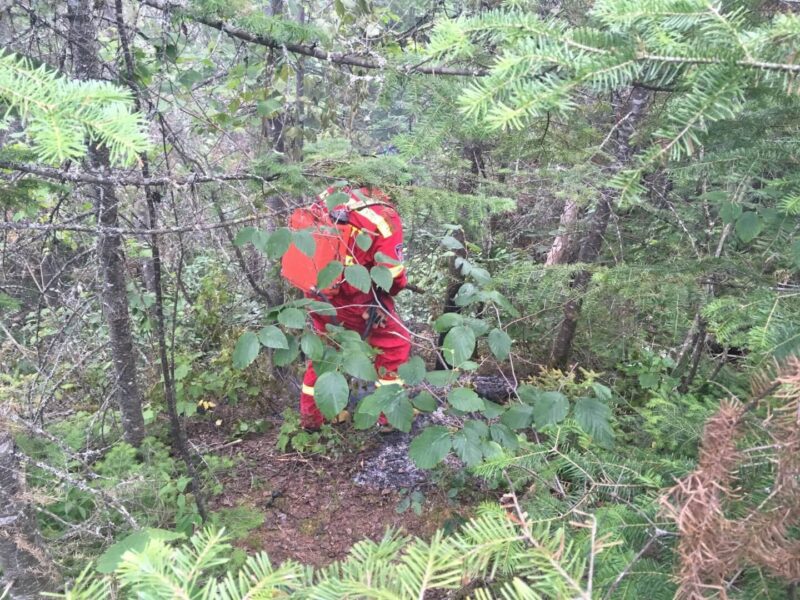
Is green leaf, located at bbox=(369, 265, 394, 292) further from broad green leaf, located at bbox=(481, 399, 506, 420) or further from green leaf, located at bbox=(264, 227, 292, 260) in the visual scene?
broad green leaf, located at bbox=(481, 399, 506, 420)

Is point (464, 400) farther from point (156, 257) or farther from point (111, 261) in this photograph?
point (111, 261)

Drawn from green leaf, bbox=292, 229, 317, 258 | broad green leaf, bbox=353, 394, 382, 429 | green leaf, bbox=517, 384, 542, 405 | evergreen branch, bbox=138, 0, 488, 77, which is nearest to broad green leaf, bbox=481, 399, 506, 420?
green leaf, bbox=517, 384, 542, 405

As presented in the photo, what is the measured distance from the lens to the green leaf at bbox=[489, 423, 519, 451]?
203 cm

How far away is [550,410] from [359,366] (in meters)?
0.89

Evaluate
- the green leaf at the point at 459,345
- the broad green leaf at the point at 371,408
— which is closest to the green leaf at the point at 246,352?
the broad green leaf at the point at 371,408

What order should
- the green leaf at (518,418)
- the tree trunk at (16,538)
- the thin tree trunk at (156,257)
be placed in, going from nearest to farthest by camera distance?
the tree trunk at (16,538) < the green leaf at (518,418) < the thin tree trunk at (156,257)

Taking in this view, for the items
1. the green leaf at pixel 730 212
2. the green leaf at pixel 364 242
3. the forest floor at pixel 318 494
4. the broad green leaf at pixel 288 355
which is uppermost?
the green leaf at pixel 730 212

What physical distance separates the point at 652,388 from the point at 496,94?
3.80 meters

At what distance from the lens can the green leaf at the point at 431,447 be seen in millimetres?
1976

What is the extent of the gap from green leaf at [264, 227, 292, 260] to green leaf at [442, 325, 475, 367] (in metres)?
0.90

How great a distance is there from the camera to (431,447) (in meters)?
2.02

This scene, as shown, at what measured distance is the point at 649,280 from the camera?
2424 mm

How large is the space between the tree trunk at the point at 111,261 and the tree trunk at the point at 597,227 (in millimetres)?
2889

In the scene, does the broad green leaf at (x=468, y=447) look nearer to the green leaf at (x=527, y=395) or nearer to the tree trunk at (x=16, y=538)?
the green leaf at (x=527, y=395)
